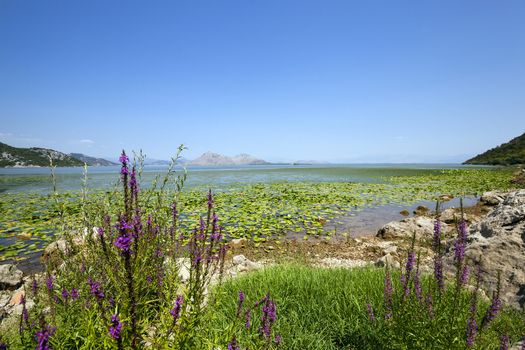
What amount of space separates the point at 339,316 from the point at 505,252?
4746 mm

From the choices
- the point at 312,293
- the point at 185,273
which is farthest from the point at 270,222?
the point at 312,293

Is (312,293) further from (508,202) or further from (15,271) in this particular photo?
(15,271)

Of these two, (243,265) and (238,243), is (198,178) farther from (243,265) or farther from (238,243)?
(243,265)

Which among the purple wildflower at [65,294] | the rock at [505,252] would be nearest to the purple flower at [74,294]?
the purple wildflower at [65,294]

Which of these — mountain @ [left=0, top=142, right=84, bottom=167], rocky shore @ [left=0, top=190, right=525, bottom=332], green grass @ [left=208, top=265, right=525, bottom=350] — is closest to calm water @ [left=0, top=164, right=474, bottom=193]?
green grass @ [left=208, top=265, right=525, bottom=350]

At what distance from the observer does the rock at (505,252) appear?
5676 mm

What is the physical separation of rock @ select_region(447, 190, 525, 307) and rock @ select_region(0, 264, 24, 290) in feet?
41.0

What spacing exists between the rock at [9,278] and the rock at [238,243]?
23.3 ft

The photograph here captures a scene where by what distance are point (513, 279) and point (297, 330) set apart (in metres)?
5.09

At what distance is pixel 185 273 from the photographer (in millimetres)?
7512

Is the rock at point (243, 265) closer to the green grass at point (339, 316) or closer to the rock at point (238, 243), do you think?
the green grass at point (339, 316)

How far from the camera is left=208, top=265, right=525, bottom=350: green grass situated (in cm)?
320

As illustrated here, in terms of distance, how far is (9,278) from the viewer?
819 cm

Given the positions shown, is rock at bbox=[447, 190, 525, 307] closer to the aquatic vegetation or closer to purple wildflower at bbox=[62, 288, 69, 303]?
the aquatic vegetation
